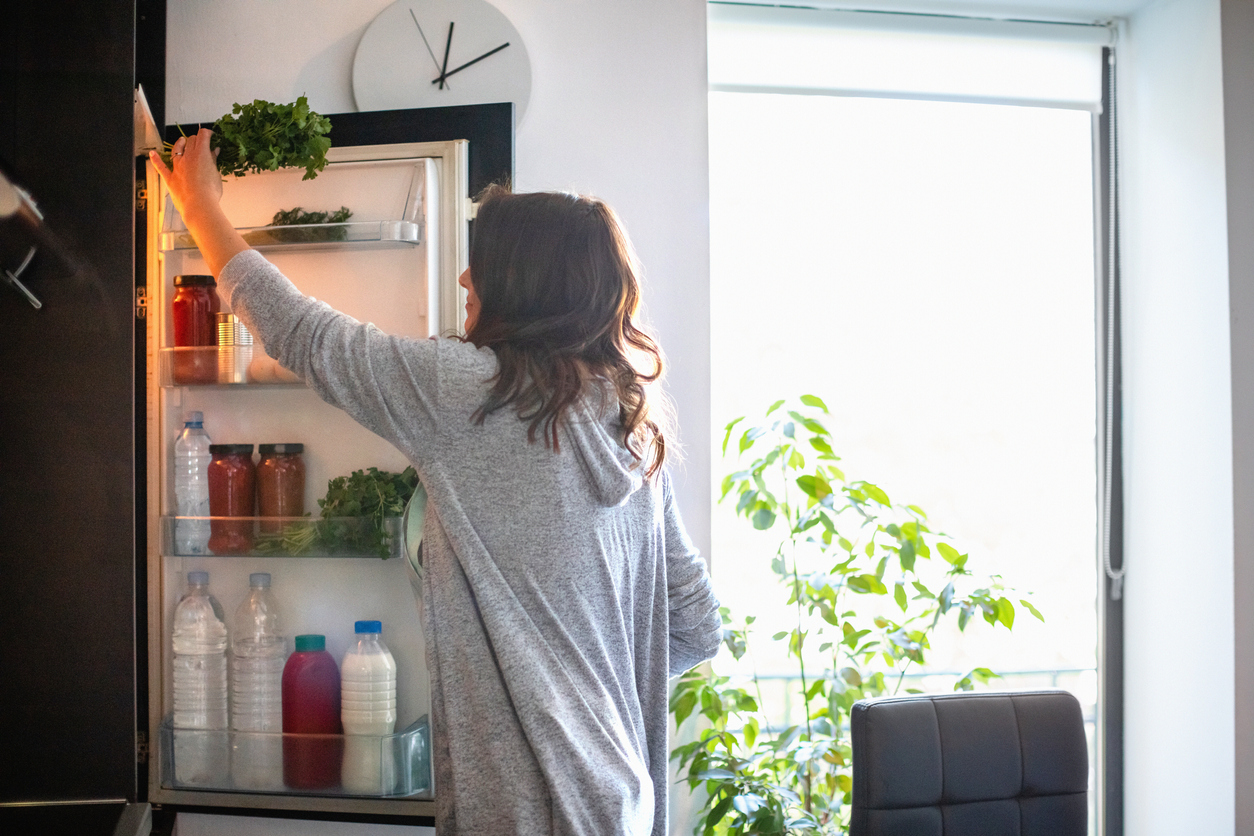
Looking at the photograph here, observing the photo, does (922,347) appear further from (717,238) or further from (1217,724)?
(1217,724)

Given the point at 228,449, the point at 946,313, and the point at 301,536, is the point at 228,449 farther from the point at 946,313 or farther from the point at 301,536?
the point at 946,313

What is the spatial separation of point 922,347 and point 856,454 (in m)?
0.33

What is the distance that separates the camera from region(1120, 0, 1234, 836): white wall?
7.01 feet

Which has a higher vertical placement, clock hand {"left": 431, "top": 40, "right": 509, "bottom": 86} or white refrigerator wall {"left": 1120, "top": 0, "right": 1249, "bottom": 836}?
clock hand {"left": 431, "top": 40, "right": 509, "bottom": 86}

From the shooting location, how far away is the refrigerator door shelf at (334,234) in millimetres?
1559

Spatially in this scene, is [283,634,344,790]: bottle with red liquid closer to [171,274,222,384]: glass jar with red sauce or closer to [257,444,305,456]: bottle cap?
[257,444,305,456]: bottle cap

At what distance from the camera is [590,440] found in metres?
1.18

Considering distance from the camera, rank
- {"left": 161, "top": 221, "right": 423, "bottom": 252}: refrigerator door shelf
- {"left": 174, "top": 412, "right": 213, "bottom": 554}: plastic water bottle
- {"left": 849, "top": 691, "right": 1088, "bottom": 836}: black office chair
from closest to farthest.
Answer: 1. {"left": 849, "top": 691, "right": 1088, "bottom": 836}: black office chair
2. {"left": 161, "top": 221, "right": 423, "bottom": 252}: refrigerator door shelf
3. {"left": 174, "top": 412, "right": 213, "bottom": 554}: plastic water bottle

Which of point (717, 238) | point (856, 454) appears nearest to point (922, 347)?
point (856, 454)

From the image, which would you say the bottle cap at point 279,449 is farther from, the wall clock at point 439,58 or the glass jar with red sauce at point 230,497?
the wall clock at point 439,58

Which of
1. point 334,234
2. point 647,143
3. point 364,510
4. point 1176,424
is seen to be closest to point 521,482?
point 364,510

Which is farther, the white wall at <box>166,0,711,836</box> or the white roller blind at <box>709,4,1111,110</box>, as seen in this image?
the white roller blind at <box>709,4,1111,110</box>

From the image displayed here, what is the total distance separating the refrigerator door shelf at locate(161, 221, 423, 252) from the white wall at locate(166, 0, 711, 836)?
460 millimetres

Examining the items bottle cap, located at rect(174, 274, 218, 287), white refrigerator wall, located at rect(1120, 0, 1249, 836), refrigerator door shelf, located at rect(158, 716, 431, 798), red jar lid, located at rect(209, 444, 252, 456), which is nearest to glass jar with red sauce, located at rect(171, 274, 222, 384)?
bottle cap, located at rect(174, 274, 218, 287)
